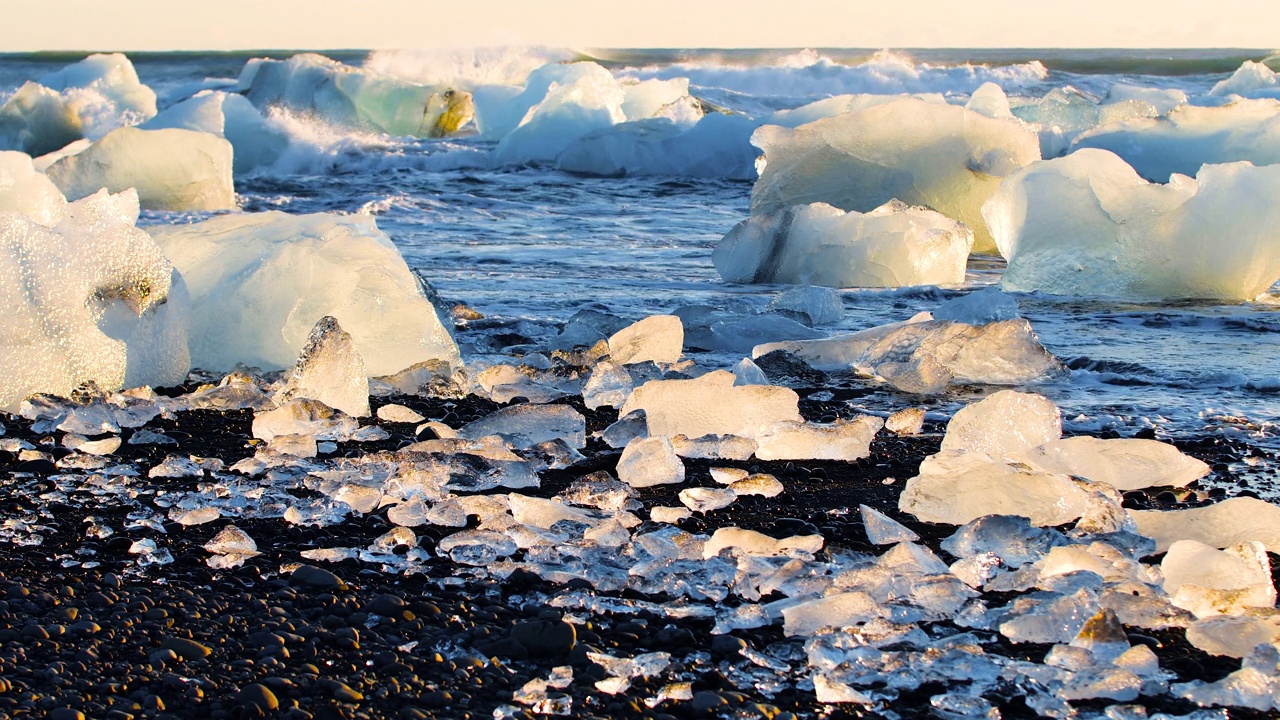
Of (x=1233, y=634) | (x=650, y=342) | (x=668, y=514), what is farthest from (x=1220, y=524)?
(x=650, y=342)

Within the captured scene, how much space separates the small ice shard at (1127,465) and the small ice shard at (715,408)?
1.88 ft

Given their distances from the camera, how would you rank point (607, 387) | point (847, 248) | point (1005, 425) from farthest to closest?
point (847, 248)
point (607, 387)
point (1005, 425)

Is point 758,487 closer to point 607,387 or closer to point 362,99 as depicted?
point 607,387

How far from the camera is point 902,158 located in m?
5.92

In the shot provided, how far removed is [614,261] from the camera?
5.36 metres

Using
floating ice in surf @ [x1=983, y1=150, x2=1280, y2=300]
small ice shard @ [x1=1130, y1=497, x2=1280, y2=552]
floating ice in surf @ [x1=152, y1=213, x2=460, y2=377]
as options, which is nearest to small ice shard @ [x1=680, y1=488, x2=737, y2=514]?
small ice shard @ [x1=1130, y1=497, x2=1280, y2=552]

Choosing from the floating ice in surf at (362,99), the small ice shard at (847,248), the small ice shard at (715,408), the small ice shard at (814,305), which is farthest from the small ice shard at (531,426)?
the floating ice in surf at (362,99)

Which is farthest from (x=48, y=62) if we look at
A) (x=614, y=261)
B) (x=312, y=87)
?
(x=614, y=261)

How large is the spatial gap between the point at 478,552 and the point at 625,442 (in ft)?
2.30

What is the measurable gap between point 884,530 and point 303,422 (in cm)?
133

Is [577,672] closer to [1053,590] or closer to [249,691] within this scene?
[249,691]

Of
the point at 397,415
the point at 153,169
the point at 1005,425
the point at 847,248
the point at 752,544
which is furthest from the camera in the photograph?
the point at 153,169

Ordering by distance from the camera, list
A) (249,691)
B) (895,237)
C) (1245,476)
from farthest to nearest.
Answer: (895,237) → (1245,476) → (249,691)

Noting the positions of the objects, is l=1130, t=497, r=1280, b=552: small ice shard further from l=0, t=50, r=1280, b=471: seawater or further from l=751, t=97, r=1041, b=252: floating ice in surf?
l=751, t=97, r=1041, b=252: floating ice in surf
